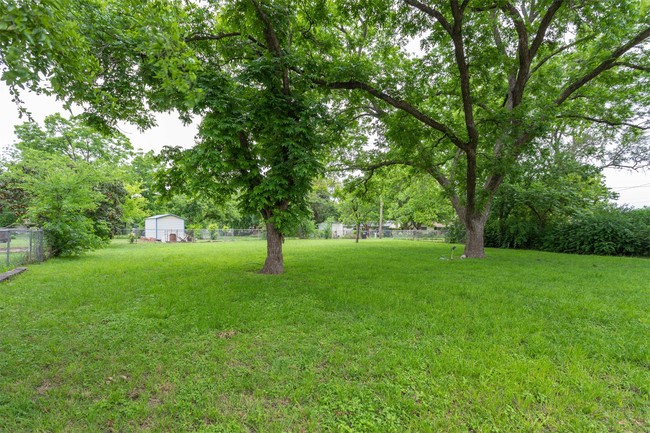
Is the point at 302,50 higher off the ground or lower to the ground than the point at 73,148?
lower

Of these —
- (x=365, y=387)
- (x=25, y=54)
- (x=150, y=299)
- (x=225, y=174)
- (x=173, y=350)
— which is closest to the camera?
(x=25, y=54)

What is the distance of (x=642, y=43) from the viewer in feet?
26.1

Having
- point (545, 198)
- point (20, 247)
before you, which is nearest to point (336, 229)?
point (545, 198)

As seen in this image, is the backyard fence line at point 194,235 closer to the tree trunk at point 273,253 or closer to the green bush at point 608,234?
the green bush at point 608,234

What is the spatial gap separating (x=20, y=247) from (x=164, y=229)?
16.0 m

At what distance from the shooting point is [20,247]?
28.9 ft

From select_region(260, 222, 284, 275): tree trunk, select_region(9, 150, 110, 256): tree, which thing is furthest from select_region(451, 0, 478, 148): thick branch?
select_region(9, 150, 110, 256): tree

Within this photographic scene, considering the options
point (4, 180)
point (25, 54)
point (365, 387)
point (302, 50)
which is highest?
point (302, 50)

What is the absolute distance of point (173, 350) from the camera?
10.3ft

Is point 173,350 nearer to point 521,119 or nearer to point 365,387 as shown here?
point 365,387

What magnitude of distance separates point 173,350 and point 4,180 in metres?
21.9

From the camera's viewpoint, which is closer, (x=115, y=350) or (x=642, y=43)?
(x=115, y=350)

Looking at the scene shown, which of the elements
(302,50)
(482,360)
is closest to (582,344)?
(482,360)

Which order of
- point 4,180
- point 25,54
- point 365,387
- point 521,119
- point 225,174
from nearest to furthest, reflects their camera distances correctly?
1. point 25,54
2. point 365,387
3. point 225,174
4. point 521,119
5. point 4,180
